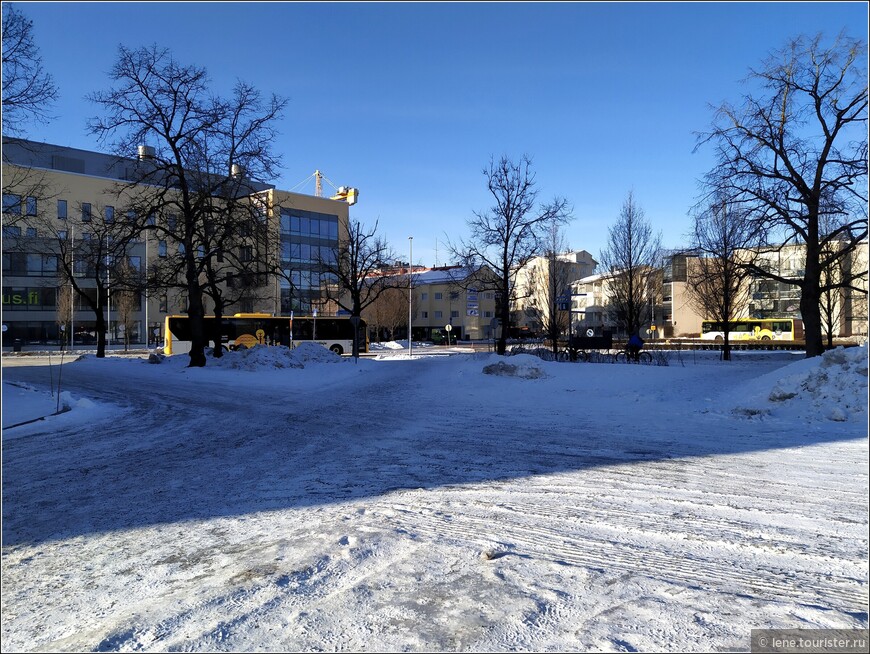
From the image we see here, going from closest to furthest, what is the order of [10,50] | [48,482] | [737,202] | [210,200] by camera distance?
[48,482]
[10,50]
[737,202]
[210,200]

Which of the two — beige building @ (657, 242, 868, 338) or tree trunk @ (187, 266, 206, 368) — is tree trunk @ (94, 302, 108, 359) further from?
beige building @ (657, 242, 868, 338)

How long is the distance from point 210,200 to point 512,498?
22.9 metres

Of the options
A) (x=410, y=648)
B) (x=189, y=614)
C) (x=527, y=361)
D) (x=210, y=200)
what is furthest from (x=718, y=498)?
(x=210, y=200)

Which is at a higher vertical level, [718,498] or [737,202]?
[737,202]

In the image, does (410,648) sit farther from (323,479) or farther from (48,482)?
(48,482)

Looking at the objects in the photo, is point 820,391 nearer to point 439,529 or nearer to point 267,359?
point 439,529

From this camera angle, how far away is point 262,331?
41.6 meters

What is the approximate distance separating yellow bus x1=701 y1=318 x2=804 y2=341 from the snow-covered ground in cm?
5129

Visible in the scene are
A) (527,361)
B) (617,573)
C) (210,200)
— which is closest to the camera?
(617,573)

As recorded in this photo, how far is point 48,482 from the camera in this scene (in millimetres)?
7215

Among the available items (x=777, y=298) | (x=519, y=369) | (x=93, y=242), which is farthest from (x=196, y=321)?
(x=777, y=298)

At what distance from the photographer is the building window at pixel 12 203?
15.0 m

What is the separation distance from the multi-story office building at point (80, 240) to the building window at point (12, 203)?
1.1 inches

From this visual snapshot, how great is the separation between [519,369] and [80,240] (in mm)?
21157
